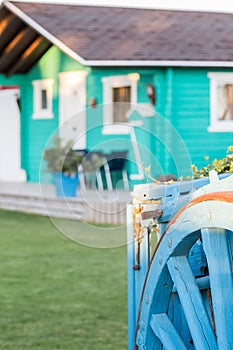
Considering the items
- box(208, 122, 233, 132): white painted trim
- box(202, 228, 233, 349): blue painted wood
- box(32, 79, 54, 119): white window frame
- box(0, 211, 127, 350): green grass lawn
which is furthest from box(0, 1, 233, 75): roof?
box(202, 228, 233, 349): blue painted wood

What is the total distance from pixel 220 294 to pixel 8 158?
759 inches

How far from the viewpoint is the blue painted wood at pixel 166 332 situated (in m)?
3.40

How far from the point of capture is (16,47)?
2025cm

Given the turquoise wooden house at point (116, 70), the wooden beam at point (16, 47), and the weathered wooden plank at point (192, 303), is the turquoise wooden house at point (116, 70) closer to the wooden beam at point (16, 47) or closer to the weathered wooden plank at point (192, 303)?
the wooden beam at point (16, 47)

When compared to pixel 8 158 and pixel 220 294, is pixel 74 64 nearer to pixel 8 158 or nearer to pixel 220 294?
pixel 8 158

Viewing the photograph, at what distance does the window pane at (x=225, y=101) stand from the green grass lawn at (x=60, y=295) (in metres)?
6.86

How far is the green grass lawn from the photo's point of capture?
6.71 metres

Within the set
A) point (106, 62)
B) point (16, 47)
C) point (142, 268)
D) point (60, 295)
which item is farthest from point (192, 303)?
point (16, 47)

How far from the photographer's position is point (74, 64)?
19578 mm

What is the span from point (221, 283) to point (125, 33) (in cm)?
1624

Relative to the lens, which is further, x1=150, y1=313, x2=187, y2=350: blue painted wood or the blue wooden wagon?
x1=150, y1=313, x2=187, y2=350: blue painted wood

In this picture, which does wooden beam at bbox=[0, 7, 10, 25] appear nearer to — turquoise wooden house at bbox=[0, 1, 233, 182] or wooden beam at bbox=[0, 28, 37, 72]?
turquoise wooden house at bbox=[0, 1, 233, 182]

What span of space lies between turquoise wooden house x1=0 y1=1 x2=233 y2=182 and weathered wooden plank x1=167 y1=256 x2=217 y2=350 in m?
12.9

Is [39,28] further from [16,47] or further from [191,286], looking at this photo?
[191,286]
